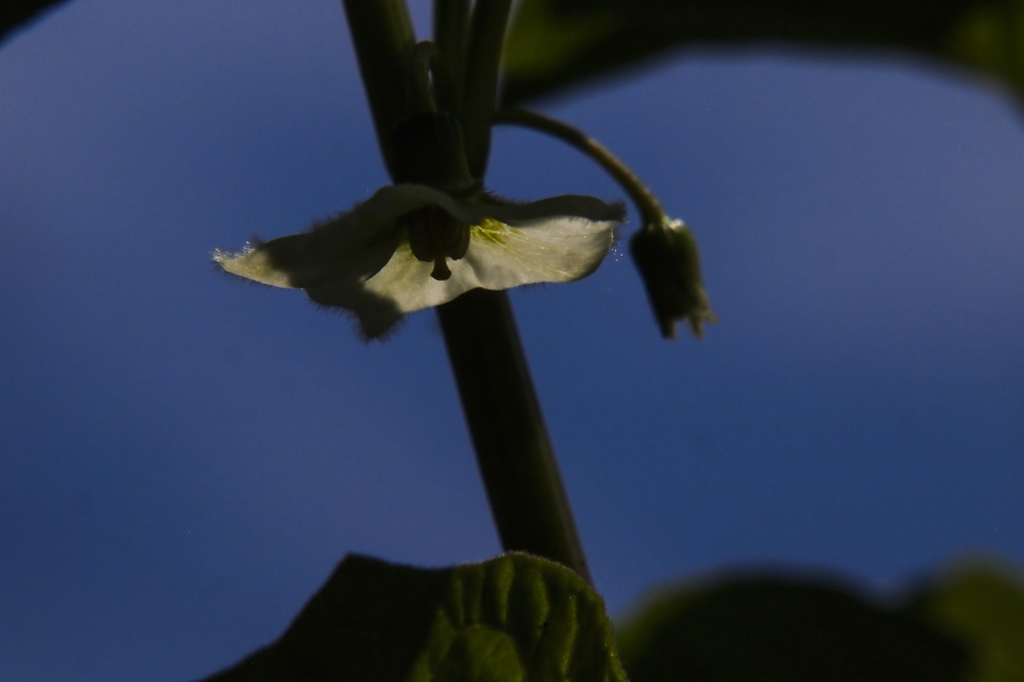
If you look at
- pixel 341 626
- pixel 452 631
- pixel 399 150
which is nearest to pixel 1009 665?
pixel 452 631

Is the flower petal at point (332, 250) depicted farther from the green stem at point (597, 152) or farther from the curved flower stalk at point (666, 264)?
the curved flower stalk at point (666, 264)

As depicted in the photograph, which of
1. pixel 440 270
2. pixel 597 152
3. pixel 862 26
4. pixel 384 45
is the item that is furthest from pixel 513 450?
pixel 862 26

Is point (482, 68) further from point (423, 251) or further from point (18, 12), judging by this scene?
point (18, 12)

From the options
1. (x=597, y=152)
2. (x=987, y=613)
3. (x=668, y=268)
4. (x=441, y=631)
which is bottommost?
(x=987, y=613)

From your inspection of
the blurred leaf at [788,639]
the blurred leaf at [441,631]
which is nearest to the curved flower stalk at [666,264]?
the blurred leaf at [788,639]

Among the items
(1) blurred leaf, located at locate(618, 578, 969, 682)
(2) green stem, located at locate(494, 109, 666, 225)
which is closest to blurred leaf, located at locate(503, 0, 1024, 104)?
(2) green stem, located at locate(494, 109, 666, 225)

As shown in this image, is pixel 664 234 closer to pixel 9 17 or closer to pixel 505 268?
pixel 505 268
